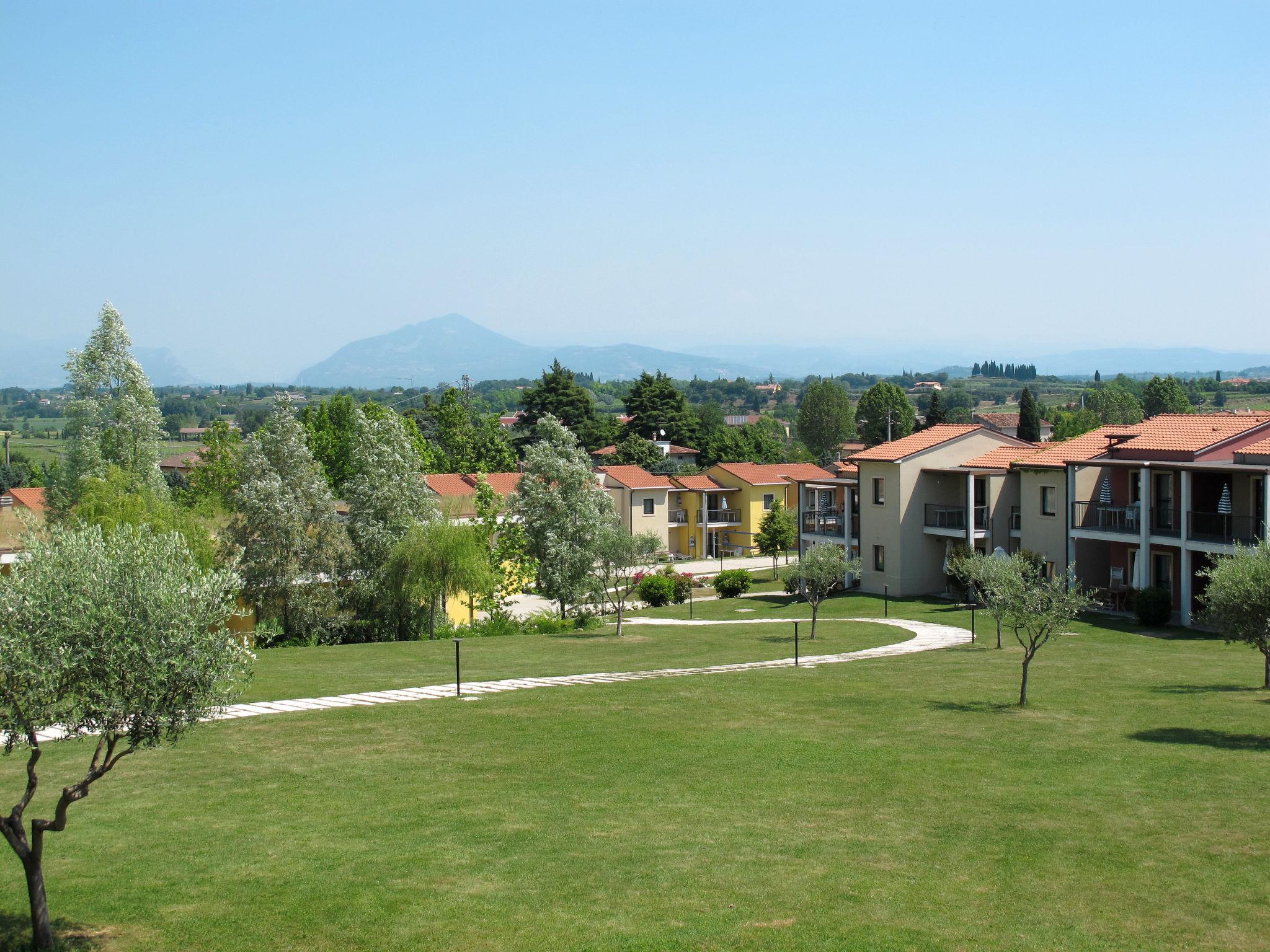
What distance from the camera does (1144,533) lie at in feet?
131

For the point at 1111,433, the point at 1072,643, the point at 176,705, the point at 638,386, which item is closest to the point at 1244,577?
the point at 1072,643

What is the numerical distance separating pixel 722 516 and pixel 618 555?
40.7 meters

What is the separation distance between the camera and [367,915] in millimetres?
11859

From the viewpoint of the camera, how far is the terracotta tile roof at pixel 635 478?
76.4 meters

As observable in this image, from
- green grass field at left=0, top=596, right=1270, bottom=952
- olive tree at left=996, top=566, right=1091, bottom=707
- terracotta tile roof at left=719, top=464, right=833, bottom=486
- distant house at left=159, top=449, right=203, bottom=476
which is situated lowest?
green grass field at left=0, top=596, right=1270, bottom=952

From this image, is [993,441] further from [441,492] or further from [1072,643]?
[441,492]

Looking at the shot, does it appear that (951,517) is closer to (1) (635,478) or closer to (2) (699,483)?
(1) (635,478)

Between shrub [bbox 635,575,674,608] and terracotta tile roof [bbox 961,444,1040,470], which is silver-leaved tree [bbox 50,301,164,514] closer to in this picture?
shrub [bbox 635,575,674,608]

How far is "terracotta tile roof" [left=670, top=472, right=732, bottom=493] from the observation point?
79562 millimetres

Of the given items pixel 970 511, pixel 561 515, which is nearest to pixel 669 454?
pixel 970 511

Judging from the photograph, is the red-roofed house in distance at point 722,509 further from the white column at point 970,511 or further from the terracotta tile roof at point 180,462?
the terracotta tile roof at point 180,462

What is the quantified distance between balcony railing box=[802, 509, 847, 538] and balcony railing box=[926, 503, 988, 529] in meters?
5.91

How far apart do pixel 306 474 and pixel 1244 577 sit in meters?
34.0

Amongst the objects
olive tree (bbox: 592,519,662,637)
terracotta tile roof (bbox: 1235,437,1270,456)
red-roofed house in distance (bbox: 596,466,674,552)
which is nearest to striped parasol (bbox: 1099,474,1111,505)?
terracotta tile roof (bbox: 1235,437,1270,456)
